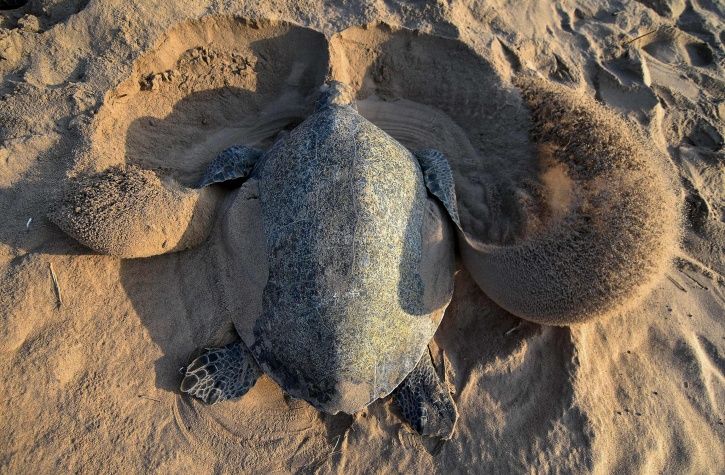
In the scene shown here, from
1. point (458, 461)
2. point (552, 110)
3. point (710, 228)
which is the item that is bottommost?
point (458, 461)

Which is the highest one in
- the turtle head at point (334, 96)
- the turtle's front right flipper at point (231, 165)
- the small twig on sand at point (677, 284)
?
the turtle head at point (334, 96)

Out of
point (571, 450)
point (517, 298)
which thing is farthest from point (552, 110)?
point (571, 450)

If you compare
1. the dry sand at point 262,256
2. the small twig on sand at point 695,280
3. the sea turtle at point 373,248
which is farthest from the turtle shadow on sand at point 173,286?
the small twig on sand at point 695,280

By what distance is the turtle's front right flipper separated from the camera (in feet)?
9.75

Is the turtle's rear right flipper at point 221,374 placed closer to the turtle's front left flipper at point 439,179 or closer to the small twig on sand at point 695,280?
the turtle's front left flipper at point 439,179

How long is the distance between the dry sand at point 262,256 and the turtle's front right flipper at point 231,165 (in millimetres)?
191

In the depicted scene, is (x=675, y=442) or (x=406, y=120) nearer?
(x=675, y=442)

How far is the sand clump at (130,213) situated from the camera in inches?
96.0

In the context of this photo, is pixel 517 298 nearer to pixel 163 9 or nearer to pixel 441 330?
pixel 441 330

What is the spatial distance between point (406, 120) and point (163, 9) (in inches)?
83.6

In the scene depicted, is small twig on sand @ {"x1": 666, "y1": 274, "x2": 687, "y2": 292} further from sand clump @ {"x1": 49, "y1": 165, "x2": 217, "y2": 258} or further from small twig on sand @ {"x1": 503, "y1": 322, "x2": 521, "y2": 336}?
sand clump @ {"x1": 49, "y1": 165, "x2": 217, "y2": 258}

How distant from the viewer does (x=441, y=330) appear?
2.99 m

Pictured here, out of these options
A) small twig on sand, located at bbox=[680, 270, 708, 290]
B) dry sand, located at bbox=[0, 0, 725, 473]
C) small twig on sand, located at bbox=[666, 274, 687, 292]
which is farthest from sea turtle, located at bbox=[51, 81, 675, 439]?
small twig on sand, located at bbox=[680, 270, 708, 290]

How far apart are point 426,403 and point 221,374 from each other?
1335 millimetres
